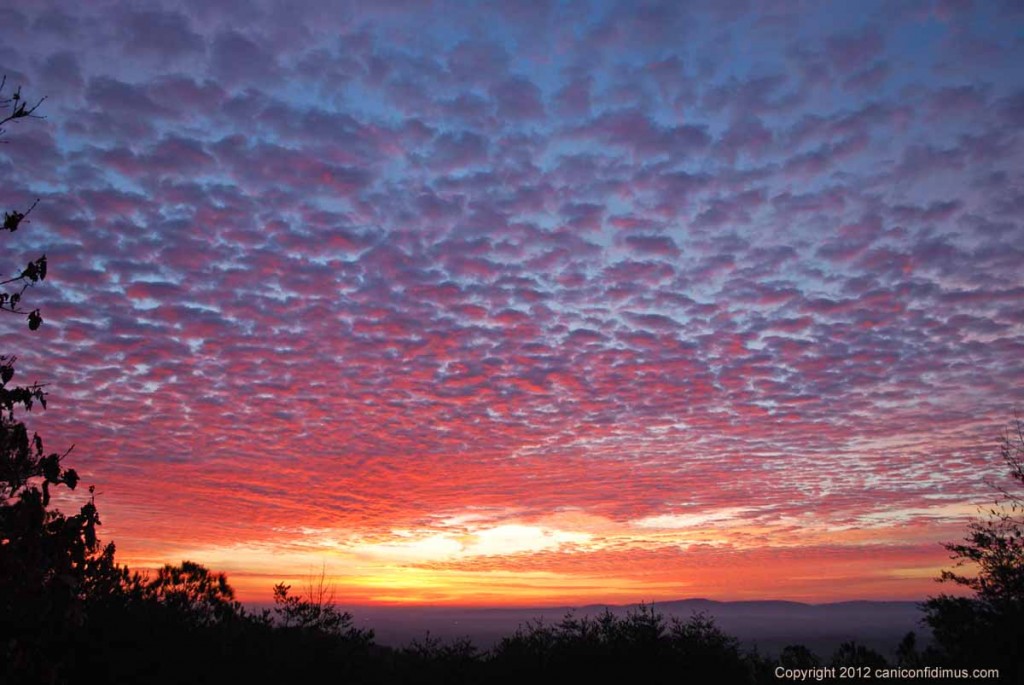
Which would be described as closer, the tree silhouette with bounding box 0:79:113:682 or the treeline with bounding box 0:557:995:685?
the tree silhouette with bounding box 0:79:113:682

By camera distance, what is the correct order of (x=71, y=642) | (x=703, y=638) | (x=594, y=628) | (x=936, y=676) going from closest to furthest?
(x=936, y=676), (x=71, y=642), (x=703, y=638), (x=594, y=628)

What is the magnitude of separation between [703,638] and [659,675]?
Result: 2077 mm

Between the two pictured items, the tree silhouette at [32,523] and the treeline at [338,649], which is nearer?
the tree silhouette at [32,523]

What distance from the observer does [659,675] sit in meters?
15.2

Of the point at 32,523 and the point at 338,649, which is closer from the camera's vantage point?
the point at 32,523

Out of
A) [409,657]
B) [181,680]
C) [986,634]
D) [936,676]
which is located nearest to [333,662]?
[409,657]

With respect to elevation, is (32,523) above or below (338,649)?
above

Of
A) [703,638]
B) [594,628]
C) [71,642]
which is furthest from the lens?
[594,628]

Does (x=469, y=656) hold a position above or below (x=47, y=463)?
below

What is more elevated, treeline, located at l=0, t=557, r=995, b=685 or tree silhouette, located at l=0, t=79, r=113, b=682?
tree silhouette, located at l=0, t=79, r=113, b=682

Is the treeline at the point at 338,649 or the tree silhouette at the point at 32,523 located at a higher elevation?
the tree silhouette at the point at 32,523

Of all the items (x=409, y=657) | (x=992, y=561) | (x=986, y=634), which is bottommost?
(x=409, y=657)

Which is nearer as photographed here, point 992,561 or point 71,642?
point 71,642

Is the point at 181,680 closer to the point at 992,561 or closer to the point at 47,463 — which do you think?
the point at 47,463
